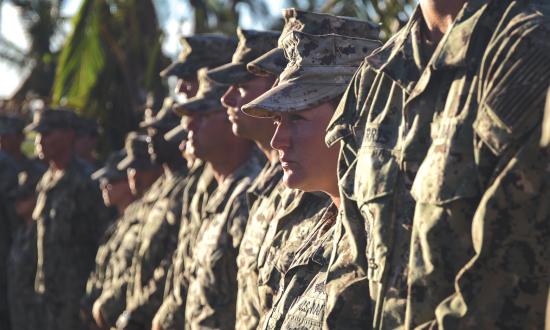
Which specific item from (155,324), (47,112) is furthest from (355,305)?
(47,112)

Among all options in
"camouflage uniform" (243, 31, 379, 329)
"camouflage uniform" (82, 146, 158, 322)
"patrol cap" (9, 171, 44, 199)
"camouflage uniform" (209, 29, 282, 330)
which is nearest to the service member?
"camouflage uniform" (209, 29, 282, 330)

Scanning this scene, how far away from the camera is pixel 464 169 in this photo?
9.78 ft

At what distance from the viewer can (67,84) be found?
624 inches

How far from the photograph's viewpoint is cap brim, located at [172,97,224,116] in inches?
279

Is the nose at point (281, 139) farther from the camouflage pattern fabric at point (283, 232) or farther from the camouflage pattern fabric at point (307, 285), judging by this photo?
the camouflage pattern fabric at point (283, 232)

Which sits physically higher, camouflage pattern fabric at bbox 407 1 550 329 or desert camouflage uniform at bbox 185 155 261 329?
camouflage pattern fabric at bbox 407 1 550 329

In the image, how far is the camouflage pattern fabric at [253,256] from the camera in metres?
5.53

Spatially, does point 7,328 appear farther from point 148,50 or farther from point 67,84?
point 148,50

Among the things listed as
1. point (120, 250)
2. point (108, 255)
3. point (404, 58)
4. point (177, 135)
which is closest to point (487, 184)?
point (404, 58)

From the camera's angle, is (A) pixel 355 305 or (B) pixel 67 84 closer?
(A) pixel 355 305

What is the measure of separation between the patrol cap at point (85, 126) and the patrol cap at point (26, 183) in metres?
1.07

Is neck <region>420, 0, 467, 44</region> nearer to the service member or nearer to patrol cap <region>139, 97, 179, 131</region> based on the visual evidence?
the service member

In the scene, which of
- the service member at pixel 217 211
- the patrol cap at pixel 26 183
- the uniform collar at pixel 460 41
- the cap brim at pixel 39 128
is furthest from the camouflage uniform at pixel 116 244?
the uniform collar at pixel 460 41

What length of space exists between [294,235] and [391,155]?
63.9 inches
